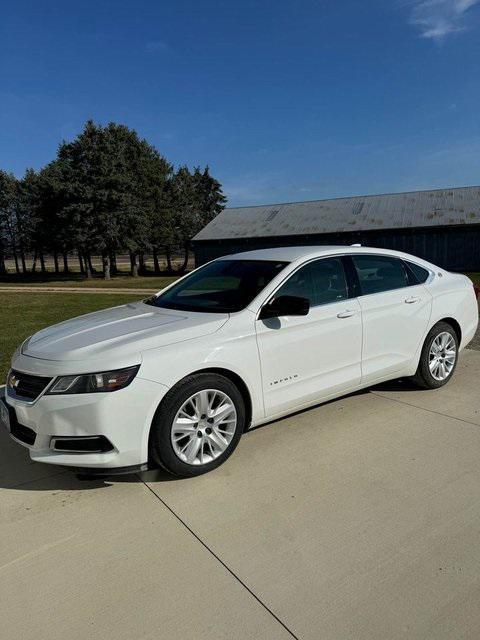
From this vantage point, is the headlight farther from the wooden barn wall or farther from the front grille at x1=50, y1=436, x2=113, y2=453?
the wooden barn wall

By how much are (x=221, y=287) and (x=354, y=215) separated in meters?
33.5

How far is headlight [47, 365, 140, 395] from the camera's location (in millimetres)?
3039

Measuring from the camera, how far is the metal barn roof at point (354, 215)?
3375 centimetres

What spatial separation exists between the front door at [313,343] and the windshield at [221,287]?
26cm

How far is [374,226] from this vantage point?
34406mm

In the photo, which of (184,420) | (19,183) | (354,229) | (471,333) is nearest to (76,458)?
(184,420)

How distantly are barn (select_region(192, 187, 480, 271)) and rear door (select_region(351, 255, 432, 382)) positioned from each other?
97.5 ft

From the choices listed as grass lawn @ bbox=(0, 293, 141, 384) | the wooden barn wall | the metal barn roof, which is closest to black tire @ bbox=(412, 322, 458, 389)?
grass lawn @ bbox=(0, 293, 141, 384)

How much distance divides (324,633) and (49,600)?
4.25ft

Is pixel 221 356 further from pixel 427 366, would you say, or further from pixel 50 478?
pixel 427 366

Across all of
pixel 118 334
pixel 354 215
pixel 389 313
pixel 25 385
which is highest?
pixel 354 215

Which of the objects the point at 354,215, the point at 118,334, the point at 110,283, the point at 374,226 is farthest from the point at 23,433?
the point at 354,215

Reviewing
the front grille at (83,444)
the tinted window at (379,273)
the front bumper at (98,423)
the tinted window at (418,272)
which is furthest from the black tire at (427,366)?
the front grille at (83,444)

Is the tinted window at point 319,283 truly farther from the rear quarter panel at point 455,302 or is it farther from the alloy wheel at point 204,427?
the rear quarter panel at point 455,302
